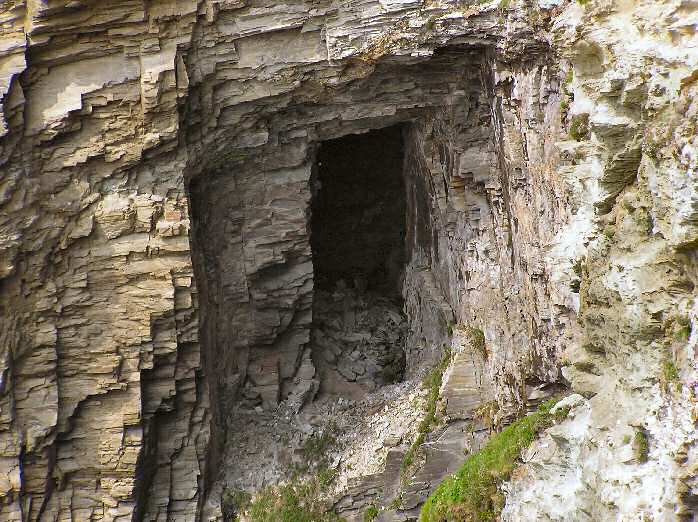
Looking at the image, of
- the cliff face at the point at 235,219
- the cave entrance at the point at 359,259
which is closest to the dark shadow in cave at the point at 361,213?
the cave entrance at the point at 359,259

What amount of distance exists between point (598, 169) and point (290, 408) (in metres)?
10.8

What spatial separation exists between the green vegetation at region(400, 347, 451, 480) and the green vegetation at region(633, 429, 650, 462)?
7710 millimetres

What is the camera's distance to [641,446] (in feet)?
22.3

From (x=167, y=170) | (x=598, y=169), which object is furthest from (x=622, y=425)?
(x=167, y=170)

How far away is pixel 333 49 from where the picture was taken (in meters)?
13.2

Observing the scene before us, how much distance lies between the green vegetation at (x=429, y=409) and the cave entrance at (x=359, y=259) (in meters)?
2.90

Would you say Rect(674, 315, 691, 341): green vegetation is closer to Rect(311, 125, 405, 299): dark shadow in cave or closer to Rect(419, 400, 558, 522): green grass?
Rect(419, 400, 558, 522): green grass

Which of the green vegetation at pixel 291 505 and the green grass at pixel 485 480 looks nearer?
the green grass at pixel 485 480

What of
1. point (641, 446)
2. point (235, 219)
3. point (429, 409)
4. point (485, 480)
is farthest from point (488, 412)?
point (641, 446)

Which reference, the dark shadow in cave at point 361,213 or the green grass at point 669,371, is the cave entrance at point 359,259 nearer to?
the dark shadow in cave at point 361,213

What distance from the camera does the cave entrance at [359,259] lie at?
18.7 m

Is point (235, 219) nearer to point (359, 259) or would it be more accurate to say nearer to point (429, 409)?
point (429, 409)

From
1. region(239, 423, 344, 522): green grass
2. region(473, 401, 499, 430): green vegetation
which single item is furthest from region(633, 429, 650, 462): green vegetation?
region(239, 423, 344, 522): green grass

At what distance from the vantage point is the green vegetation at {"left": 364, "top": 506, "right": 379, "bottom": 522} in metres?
14.3
